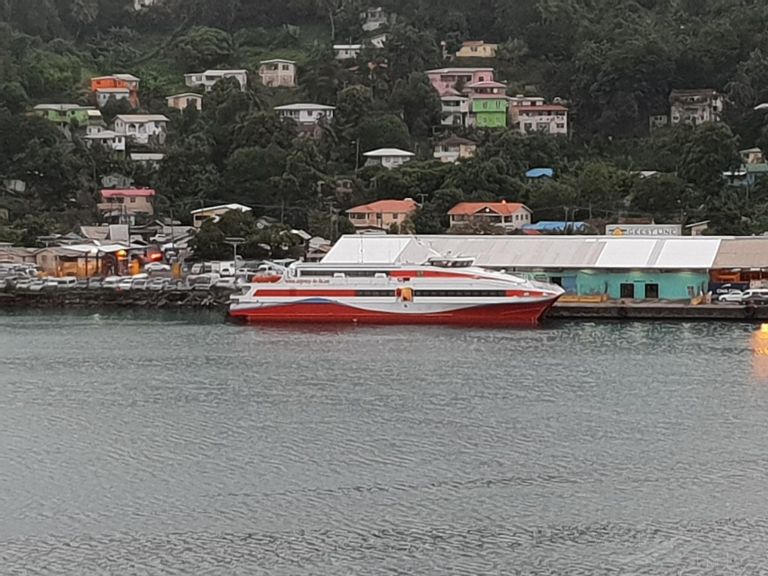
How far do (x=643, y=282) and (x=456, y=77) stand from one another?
18.9 metres

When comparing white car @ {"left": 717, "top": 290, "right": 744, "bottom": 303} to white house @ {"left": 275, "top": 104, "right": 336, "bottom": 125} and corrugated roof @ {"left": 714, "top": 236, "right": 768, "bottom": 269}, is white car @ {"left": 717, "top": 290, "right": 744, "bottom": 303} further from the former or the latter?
white house @ {"left": 275, "top": 104, "right": 336, "bottom": 125}

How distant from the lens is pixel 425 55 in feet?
Result: 141

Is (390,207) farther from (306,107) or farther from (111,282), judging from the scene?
(306,107)

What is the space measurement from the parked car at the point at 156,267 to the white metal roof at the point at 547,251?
16.2ft

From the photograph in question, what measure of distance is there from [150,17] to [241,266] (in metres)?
24.5

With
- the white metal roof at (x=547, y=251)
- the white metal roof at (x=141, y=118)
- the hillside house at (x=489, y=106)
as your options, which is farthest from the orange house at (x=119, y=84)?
the white metal roof at (x=547, y=251)

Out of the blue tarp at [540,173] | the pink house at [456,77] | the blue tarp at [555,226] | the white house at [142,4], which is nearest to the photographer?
the blue tarp at [555,226]

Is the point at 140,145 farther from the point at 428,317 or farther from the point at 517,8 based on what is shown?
the point at 428,317

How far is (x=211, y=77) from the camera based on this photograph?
144 feet

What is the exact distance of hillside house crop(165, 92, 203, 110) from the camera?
41750mm

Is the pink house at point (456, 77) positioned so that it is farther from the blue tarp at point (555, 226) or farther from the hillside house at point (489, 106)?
the blue tarp at point (555, 226)

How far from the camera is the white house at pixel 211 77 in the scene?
1688 inches

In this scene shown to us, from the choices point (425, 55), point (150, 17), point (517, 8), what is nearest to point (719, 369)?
point (425, 55)

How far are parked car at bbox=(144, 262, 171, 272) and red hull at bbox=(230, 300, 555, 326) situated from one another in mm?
5015
